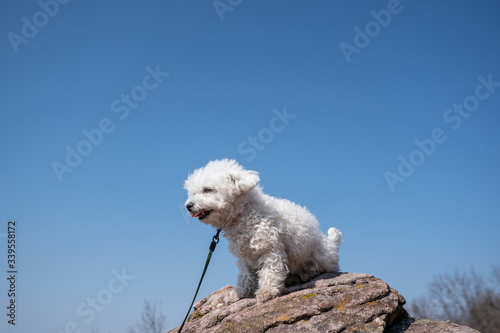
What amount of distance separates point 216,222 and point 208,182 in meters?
0.60

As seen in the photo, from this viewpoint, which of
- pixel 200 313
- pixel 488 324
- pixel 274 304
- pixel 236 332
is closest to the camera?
pixel 236 332

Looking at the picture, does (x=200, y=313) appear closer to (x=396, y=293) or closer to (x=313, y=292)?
(x=313, y=292)

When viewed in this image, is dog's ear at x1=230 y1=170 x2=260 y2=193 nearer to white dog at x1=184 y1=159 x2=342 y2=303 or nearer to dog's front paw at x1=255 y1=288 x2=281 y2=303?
white dog at x1=184 y1=159 x2=342 y2=303

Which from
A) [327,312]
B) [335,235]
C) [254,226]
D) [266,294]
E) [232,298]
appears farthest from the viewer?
[335,235]

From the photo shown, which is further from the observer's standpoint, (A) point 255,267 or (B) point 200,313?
(B) point 200,313

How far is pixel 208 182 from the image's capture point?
5.13 metres

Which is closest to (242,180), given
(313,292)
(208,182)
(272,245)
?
(208,182)

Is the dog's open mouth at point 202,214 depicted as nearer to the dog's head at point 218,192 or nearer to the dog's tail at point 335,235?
the dog's head at point 218,192

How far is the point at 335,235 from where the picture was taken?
6.44 metres

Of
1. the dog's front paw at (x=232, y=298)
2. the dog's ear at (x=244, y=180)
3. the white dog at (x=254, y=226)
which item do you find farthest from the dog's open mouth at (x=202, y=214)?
the dog's front paw at (x=232, y=298)

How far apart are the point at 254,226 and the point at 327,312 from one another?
1452 millimetres

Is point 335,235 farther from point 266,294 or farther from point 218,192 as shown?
point 218,192

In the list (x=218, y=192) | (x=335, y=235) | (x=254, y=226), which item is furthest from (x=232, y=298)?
(x=335, y=235)

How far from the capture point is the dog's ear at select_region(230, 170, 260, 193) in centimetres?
511
